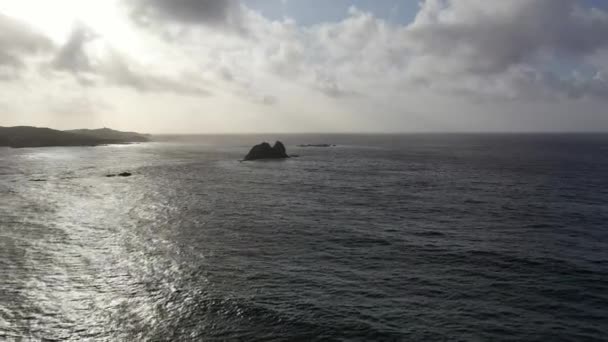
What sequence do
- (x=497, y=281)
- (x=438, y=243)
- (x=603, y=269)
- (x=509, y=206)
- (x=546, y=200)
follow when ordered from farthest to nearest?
(x=546, y=200), (x=509, y=206), (x=438, y=243), (x=603, y=269), (x=497, y=281)

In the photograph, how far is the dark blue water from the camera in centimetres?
2642

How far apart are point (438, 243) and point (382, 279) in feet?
43.7

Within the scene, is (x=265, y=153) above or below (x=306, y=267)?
above

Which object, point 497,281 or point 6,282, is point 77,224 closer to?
point 6,282

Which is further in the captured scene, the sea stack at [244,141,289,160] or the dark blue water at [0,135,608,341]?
the sea stack at [244,141,289,160]

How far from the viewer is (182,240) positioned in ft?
152

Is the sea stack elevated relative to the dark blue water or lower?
elevated

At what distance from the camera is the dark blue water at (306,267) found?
26.4m

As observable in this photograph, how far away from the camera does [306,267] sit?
36750 mm

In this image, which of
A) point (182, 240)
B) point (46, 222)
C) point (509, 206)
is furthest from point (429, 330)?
point (46, 222)

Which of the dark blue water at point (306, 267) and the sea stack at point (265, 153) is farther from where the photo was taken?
the sea stack at point (265, 153)

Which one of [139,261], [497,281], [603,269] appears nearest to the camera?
[497,281]

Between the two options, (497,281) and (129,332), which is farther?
(497,281)

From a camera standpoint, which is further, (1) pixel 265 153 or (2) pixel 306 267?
(1) pixel 265 153
